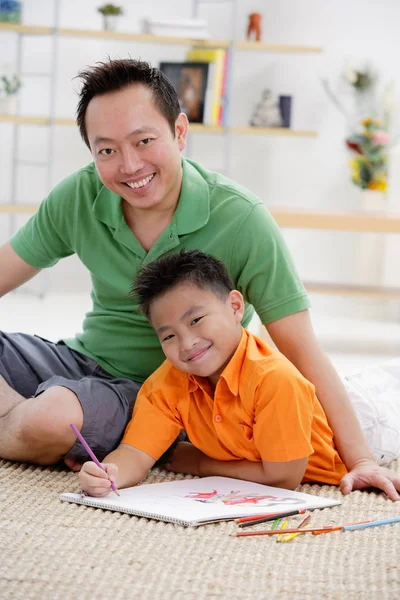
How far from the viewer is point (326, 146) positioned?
4.60m

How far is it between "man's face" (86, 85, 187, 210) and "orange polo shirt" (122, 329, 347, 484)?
12.2 inches

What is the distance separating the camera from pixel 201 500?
139 cm

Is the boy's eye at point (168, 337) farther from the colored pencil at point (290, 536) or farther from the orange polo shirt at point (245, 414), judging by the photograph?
the colored pencil at point (290, 536)

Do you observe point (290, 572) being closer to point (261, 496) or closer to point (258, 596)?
point (258, 596)

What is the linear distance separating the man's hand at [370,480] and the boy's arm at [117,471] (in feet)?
1.04

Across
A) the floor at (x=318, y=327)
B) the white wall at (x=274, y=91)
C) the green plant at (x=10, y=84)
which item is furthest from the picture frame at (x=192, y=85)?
the floor at (x=318, y=327)

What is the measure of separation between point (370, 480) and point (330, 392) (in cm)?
16

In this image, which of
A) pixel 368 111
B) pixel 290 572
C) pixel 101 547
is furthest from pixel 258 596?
pixel 368 111

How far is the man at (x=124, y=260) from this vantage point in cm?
157

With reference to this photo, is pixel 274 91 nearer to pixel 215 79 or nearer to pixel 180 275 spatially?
pixel 215 79

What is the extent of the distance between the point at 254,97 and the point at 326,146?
43 centimetres

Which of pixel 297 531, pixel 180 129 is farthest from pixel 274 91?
pixel 297 531

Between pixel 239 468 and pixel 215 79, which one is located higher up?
pixel 215 79

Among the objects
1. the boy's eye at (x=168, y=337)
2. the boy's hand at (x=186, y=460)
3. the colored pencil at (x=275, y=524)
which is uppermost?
the boy's eye at (x=168, y=337)
